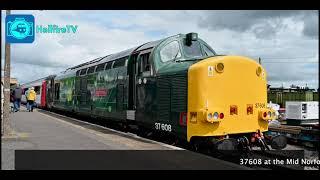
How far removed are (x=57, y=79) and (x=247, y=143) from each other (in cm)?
2281

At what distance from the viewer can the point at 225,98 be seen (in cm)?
975

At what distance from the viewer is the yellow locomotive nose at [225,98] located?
952 cm

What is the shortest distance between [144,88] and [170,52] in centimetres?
129

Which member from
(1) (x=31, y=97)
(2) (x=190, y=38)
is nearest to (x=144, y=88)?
(2) (x=190, y=38)

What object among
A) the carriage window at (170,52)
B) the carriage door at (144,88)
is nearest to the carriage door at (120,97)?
the carriage door at (144,88)

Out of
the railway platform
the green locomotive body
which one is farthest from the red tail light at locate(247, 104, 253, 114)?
the railway platform

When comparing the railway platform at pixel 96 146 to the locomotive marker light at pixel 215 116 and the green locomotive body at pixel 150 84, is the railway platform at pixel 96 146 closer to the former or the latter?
the green locomotive body at pixel 150 84

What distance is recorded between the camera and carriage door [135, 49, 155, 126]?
1193 cm

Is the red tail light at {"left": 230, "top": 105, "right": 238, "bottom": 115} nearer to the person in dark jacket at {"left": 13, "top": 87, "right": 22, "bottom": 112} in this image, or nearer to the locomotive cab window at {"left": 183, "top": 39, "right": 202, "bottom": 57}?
the locomotive cab window at {"left": 183, "top": 39, "right": 202, "bottom": 57}

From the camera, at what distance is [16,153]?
31.0 feet

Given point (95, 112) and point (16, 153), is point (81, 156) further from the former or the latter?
point (95, 112)

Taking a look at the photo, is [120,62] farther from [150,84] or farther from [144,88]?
[150,84]

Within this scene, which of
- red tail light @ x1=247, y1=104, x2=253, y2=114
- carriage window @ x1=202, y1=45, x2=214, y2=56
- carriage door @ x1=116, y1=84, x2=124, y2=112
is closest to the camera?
red tail light @ x1=247, y1=104, x2=253, y2=114

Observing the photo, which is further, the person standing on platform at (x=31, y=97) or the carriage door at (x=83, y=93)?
the person standing on platform at (x=31, y=97)
